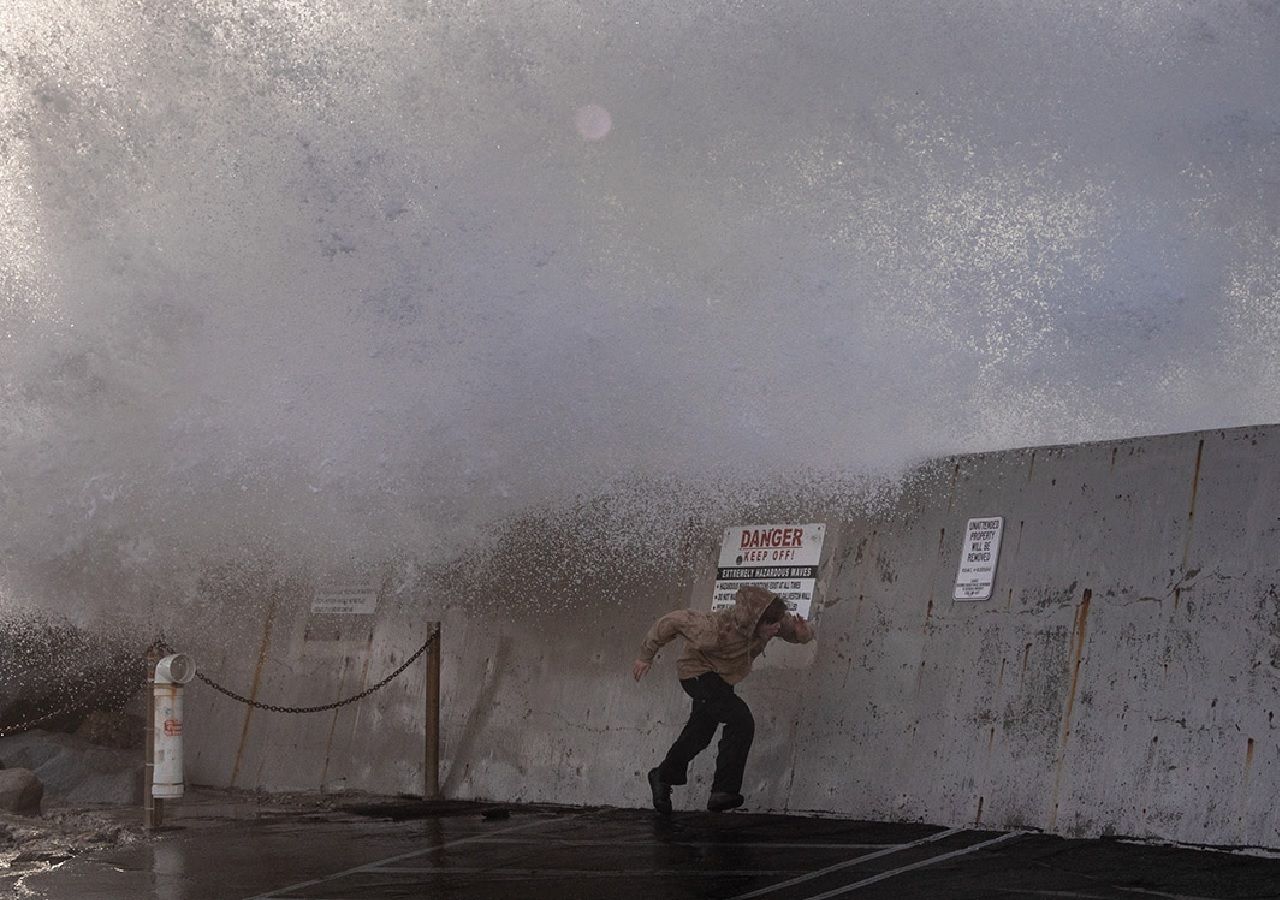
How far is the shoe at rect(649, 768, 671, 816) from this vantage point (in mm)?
10492

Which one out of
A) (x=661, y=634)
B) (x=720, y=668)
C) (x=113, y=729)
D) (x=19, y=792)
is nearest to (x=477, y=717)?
(x=661, y=634)

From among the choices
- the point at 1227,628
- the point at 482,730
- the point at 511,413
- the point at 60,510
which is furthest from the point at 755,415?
the point at 60,510

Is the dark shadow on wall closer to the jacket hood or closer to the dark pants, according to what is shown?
the dark pants

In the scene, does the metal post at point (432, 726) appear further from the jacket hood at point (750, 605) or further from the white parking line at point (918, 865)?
the white parking line at point (918, 865)

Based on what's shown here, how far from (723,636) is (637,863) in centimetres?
215

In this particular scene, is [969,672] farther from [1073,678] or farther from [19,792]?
[19,792]

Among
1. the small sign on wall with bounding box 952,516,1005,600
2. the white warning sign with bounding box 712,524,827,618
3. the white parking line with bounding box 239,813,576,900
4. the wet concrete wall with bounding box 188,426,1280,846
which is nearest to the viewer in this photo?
the white parking line with bounding box 239,813,576,900

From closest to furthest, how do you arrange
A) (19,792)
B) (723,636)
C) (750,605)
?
1. (750,605)
2. (723,636)
3. (19,792)

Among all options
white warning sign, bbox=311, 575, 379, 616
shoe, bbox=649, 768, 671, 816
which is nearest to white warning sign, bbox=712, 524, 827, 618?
shoe, bbox=649, 768, 671, 816

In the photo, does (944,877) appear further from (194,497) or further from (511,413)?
(194,497)

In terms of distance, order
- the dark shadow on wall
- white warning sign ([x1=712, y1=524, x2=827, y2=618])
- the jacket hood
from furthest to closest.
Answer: the dark shadow on wall → white warning sign ([x1=712, y1=524, x2=827, y2=618]) → the jacket hood

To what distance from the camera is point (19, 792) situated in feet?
37.7

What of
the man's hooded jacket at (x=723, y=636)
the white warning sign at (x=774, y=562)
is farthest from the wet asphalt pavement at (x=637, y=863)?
the white warning sign at (x=774, y=562)

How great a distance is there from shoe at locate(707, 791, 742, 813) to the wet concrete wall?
562mm
